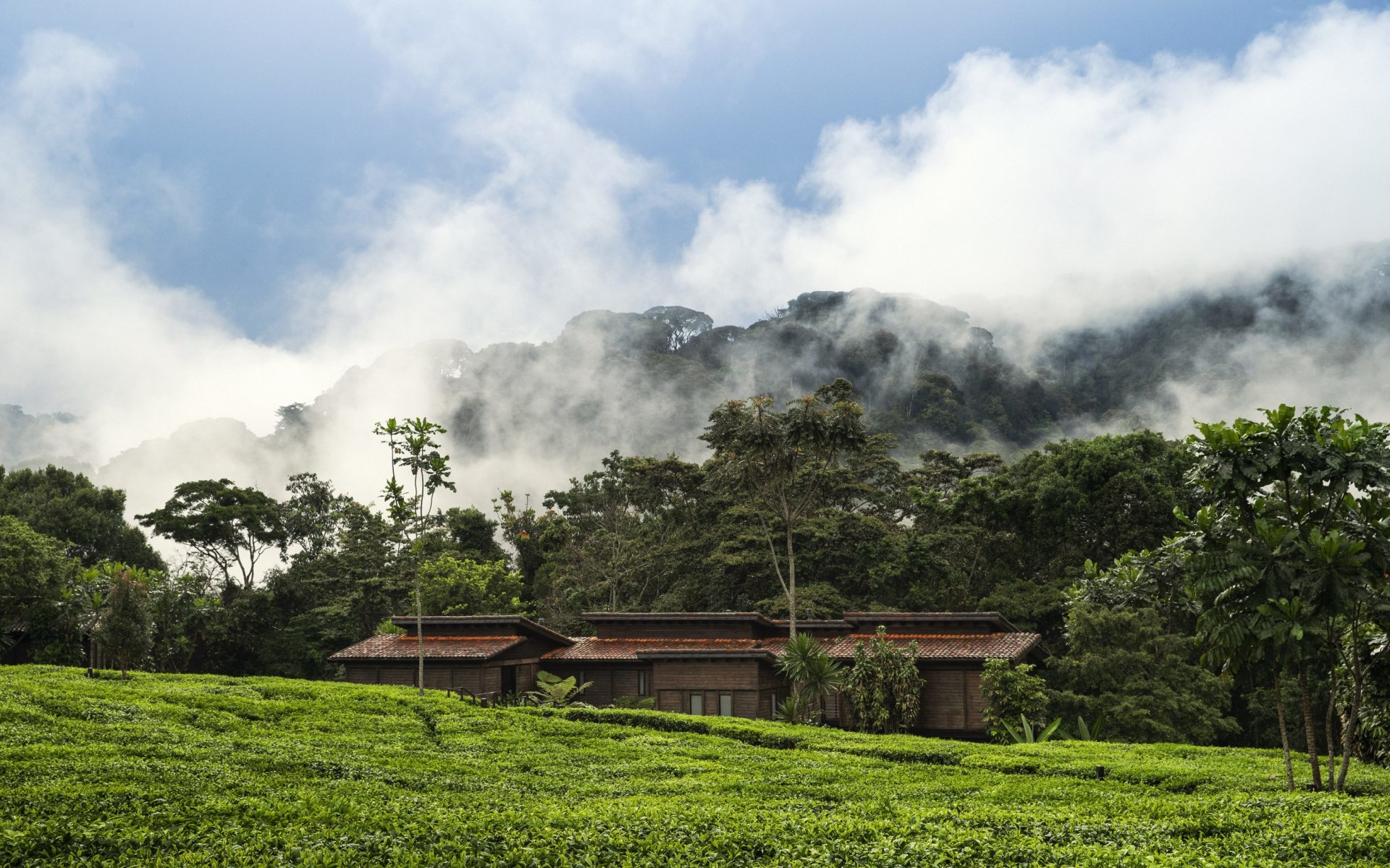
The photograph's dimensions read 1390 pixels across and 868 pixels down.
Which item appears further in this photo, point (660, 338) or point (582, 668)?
point (660, 338)

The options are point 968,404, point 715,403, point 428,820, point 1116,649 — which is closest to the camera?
point 428,820

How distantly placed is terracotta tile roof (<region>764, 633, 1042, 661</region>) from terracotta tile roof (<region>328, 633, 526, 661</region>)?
36.0 ft

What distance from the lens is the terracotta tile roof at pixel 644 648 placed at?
35.6m

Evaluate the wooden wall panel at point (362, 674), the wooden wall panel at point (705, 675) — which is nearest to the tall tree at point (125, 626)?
the wooden wall panel at point (362, 674)

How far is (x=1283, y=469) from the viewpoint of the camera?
16.1 metres

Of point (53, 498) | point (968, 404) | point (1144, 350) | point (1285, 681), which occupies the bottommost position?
point (1285, 681)

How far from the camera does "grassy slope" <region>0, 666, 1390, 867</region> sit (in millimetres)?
10227

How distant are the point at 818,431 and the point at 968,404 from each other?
7801 cm

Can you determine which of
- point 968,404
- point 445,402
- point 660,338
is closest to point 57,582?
point 445,402

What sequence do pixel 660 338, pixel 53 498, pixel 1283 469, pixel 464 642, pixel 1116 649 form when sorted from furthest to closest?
pixel 660 338, pixel 53 498, pixel 464 642, pixel 1116 649, pixel 1283 469

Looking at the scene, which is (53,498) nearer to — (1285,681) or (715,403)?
(1285,681)

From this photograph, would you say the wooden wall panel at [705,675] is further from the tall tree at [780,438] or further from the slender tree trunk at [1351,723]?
the slender tree trunk at [1351,723]

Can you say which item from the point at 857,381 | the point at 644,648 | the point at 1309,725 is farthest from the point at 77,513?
the point at 857,381

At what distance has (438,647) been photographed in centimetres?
3875
